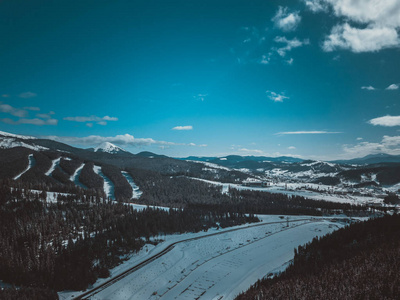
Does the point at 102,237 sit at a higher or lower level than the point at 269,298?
lower

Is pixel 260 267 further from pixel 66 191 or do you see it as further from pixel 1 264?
pixel 66 191

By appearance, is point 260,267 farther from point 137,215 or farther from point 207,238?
point 137,215

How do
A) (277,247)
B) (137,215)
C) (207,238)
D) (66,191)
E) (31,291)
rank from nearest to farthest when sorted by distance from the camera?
1. (31,291)
2. (277,247)
3. (207,238)
4. (137,215)
5. (66,191)

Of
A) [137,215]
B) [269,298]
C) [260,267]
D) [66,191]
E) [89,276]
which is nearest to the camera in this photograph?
[269,298]

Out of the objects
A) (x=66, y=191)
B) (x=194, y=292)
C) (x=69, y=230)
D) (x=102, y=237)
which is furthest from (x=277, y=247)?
(x=66, y=191)

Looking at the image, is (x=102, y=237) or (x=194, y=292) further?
(x=102, y=237)

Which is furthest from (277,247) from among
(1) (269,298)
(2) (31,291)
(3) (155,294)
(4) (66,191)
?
(4) (66,191)
